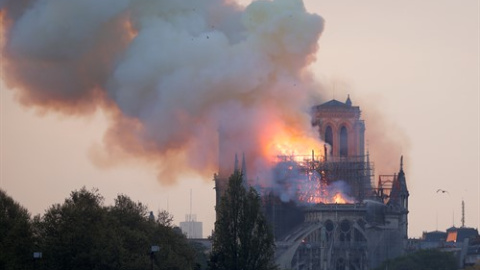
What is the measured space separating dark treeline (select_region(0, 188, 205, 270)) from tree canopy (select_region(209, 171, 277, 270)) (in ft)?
7.67

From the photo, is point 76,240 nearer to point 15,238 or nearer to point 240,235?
point 15,238

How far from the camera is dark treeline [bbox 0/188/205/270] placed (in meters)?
141

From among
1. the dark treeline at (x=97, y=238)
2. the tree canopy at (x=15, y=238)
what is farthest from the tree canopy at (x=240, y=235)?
the tree canopy at (x=15, y=238)

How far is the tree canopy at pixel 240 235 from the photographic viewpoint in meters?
140

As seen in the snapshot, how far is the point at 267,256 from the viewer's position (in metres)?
141

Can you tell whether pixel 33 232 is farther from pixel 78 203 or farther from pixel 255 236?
pixel 255 236

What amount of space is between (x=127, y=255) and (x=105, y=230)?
3391 mm

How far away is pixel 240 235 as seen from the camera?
14088 centimetres

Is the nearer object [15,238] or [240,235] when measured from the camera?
[240,235]

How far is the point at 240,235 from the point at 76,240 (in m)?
12.2

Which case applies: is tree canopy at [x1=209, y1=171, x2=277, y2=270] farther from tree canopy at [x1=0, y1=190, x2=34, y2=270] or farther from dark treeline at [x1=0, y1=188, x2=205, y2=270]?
tree canopy at [x1=0, y1=190, x2=34, y2=270]

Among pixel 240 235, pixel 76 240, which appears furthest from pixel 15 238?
pixel 240 235

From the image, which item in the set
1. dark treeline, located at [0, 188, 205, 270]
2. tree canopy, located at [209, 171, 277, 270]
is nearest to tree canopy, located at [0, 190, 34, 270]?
dark treeline, located at [0, 188, 205, 270]

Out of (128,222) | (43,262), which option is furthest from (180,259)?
(43,262)
